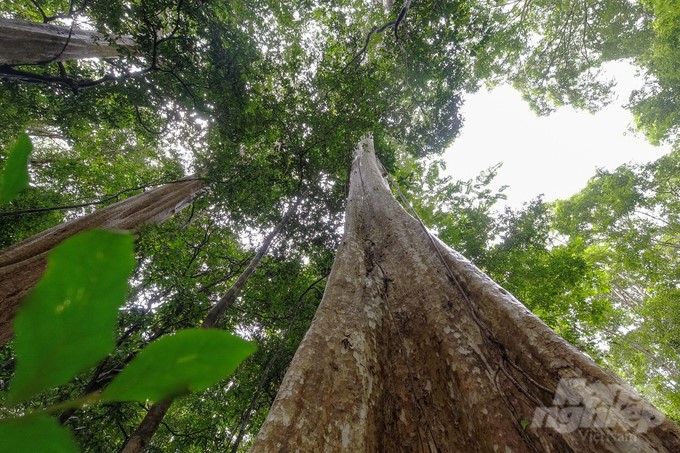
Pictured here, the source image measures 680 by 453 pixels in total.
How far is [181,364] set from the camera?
23 cm

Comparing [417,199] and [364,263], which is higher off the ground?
[417,199]

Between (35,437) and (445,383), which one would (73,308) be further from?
(445,383)

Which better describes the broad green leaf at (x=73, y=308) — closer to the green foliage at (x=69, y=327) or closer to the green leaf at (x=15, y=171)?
the green foliage at (x=69, y=327)

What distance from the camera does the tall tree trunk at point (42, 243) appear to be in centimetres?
242

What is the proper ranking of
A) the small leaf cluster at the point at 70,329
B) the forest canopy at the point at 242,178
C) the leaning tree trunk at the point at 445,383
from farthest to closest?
the forest canopy at the point at 242,178, the leaning tree trunk at the point at 445,383, the small leaf cluster at the point at 70,329

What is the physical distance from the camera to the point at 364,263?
2.57 metres

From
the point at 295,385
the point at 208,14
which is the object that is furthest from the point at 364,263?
the point at 208,14

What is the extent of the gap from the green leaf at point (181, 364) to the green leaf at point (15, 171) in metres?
0.21

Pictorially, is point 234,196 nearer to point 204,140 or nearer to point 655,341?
point 204,140

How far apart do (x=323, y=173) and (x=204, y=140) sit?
8.84 feet

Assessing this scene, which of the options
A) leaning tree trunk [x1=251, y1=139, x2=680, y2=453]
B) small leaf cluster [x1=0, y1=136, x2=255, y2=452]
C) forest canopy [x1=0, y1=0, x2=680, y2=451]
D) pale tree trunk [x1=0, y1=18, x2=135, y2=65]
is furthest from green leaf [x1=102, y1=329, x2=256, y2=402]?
pale tree trunk [x1=0, y1=18, x2=135, y2=65]

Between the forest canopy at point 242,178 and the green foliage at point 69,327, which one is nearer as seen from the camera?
the green foliage at point 69,327

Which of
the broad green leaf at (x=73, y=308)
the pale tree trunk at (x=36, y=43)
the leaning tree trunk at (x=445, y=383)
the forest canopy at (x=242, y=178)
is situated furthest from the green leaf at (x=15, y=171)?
the pale tree trunk at (x=36, y=43)

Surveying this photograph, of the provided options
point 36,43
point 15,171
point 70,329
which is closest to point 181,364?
point 70,329
